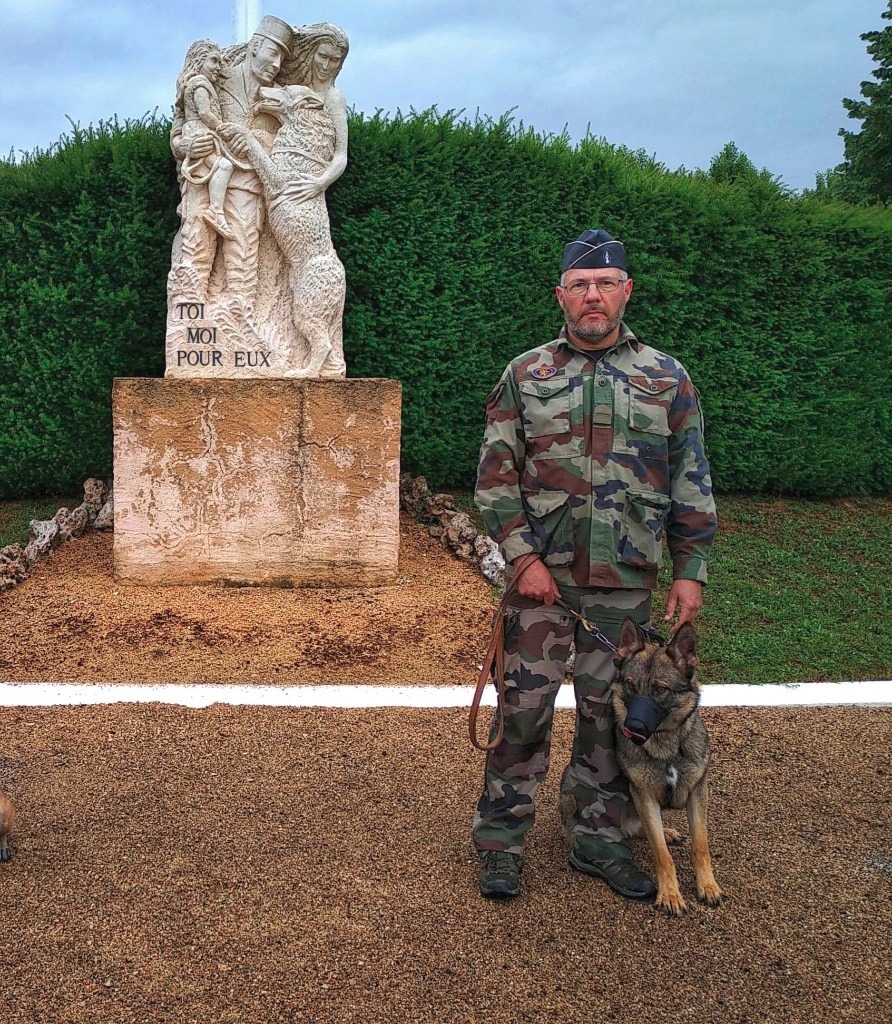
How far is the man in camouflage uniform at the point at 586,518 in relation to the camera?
8.75 feet

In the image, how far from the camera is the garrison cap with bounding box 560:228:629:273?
2.66 metres

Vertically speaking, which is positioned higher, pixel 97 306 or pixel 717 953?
pixel 97 306

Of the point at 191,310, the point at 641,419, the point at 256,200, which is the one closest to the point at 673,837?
the point at 641,419

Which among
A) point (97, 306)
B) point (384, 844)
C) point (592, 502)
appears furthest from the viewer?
point (97, 306)

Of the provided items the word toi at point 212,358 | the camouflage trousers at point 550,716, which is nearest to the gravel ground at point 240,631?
the word toi at point 212,358

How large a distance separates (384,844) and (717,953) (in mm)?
1081

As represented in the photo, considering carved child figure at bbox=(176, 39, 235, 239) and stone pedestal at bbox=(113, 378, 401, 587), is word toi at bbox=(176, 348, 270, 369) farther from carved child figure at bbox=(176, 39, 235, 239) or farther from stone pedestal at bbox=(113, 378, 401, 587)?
carved child figure at bbox=(176, 39, 235, 239)

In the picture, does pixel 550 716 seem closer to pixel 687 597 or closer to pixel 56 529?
pixel 687 597

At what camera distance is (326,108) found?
6.05 metres

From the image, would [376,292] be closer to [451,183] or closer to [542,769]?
[451,183]

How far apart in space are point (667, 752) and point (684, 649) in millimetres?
327

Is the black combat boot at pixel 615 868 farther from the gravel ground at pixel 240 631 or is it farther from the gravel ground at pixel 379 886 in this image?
the gravel ground at pixel 240 631

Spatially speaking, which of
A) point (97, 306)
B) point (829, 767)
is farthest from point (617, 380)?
point (97, 306)

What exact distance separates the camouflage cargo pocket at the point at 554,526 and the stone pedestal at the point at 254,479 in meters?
3.26
